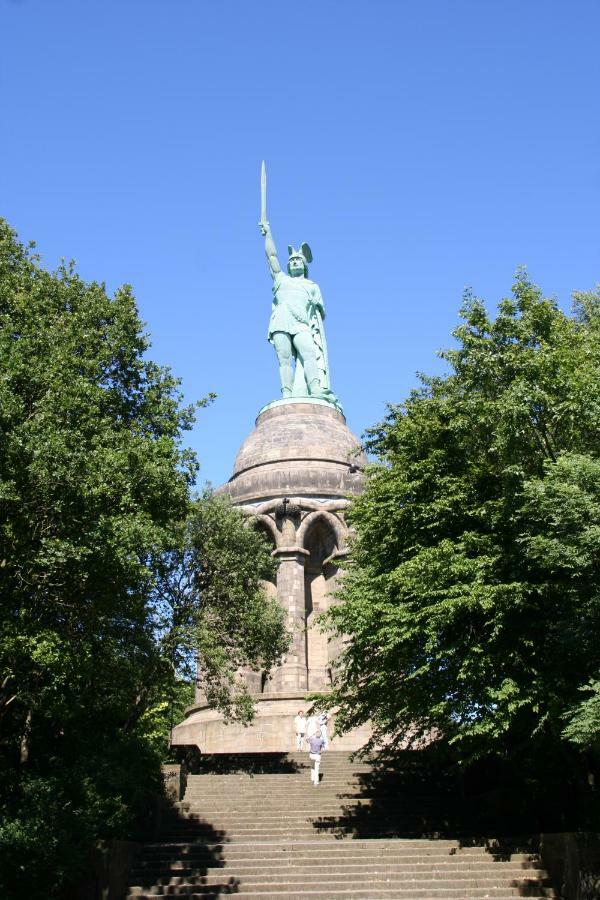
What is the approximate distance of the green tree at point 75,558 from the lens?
1314 cm

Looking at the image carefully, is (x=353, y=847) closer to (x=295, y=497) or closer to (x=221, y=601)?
(x=221, y=601)

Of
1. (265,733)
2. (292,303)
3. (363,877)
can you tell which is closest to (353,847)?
(363,877)

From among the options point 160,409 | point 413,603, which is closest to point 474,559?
point 413,603

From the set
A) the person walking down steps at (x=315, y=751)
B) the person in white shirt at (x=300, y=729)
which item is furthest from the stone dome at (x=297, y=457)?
the person walking down steps at (x=315, y=751)

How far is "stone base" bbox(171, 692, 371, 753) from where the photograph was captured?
2698cm

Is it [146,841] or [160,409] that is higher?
[160,409]

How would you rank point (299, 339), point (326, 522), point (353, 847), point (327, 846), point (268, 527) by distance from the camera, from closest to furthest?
point (353, 847)
point (327, 846)
point (268, 527)
point (326, 522)
point (299, 339)

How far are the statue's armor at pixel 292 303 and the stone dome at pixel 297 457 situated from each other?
11.2 ft

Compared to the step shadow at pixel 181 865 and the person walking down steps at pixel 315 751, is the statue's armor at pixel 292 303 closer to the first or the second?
the person walking down steps at pixel 315 751

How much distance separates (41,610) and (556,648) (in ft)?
29.2

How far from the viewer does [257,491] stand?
108 ft

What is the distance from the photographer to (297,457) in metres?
33.8

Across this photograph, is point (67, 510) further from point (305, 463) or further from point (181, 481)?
point (305, 463)

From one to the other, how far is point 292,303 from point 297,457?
7.75 m
